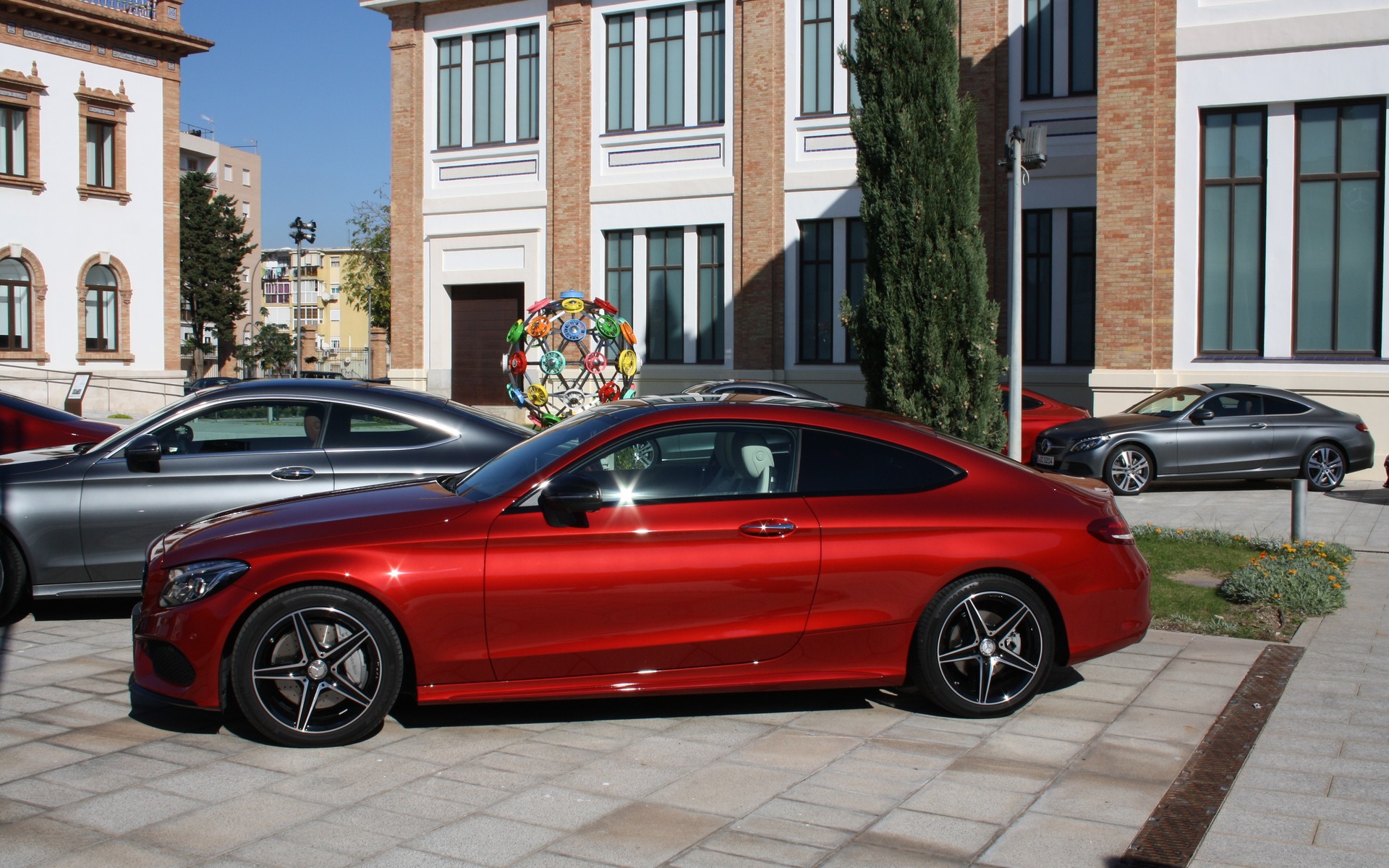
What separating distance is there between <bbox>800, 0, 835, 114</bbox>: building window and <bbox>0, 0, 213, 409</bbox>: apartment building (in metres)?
24.3

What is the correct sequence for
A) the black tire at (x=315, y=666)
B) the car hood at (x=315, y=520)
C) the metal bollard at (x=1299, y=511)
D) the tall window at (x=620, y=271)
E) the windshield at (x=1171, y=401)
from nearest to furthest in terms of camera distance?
the black tire at (x=315, y=666) → the car hood at (x=315, y=520) → the metal bollard at (x=1299, y=511) → the windshield at (x=1171, y=401) → the tall window at (x=620, y=271)

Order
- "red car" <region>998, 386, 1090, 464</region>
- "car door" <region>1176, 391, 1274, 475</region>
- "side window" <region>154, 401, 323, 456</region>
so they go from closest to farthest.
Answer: "side window" <region>154, 401, 323, 456</region>, "car door" <region>1176, 391, 1274, 475</region>, "red car" <region>998, 386, 1090, 464</region>

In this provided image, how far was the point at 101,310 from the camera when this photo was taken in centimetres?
3819

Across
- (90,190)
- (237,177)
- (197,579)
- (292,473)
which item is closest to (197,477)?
(292,473)

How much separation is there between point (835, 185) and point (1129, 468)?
1076 centimetres

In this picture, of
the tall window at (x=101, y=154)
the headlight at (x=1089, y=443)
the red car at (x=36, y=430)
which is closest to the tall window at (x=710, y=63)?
the headlight at (x=1089, y=443)

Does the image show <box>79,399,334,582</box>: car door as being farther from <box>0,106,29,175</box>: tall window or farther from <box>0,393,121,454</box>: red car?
<box>0,106,29,175</box>: tall window

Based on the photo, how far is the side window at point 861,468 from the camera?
564 cm

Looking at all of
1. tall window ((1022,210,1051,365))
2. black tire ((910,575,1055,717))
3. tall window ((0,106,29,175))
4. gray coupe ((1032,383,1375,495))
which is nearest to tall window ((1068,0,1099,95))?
tall window ((1022,210,1051,365))

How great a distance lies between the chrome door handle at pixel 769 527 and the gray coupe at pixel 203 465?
2.91m

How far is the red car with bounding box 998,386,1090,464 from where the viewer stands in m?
17.2

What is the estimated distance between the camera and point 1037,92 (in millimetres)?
22359

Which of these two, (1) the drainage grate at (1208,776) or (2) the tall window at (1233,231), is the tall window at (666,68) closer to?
(2) the tall window at (1233,231)

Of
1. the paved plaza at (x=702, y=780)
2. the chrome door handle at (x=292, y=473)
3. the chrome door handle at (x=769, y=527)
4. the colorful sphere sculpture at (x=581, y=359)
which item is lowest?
the paved plaza at (x=702, y=780)
